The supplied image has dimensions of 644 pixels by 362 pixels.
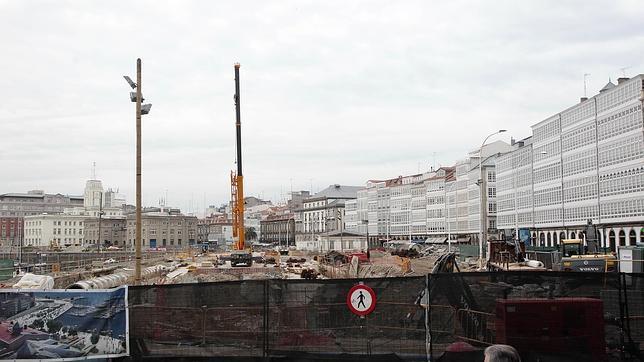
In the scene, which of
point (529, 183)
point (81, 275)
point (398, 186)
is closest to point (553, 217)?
point (529, 183)

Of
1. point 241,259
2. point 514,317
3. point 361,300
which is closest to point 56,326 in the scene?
point 361,300

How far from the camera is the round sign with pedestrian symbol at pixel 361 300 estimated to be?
1091 cm

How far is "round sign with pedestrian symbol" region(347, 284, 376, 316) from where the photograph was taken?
10914 millimetres

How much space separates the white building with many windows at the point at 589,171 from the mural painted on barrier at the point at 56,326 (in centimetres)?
4565

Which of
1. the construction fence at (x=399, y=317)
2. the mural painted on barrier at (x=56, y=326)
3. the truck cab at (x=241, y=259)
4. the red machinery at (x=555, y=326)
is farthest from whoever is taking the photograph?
the truck cab at (x=241, y=259)

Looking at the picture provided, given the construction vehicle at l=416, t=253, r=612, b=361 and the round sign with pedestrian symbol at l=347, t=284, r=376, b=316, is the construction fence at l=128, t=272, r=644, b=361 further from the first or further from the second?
the round sign with pedestrian symbol at l=347, t=284, r=376, b=316

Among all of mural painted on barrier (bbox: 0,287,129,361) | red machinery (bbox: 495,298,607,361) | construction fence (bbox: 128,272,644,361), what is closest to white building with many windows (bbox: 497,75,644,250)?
construction fence (bbox: 128,272,644,361)

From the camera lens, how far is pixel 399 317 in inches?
429

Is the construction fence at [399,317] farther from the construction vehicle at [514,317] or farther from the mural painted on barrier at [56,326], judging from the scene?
the mural painted on barrier at [56,326]

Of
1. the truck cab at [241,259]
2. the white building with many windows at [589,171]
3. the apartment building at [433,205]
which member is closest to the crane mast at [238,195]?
the truck cab at [241,259]

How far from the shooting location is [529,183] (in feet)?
286

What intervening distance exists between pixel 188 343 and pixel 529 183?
270 ft

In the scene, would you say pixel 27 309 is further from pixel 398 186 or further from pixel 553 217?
pixel 398 186

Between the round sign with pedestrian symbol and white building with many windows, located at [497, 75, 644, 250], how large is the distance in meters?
43.7
